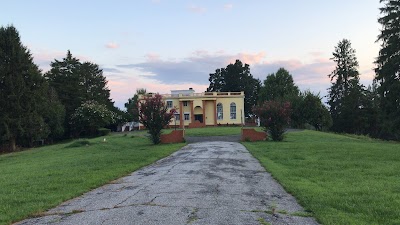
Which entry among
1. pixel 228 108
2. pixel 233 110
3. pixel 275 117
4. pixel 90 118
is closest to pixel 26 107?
pixel 90 118

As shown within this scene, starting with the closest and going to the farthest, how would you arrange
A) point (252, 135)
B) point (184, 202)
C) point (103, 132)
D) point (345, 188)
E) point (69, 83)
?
point (184, 202) → point (345, 188) → point (252, 135) → point (103, 132) → point (69, 83)

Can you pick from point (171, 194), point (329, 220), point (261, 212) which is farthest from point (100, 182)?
point (329, 220)

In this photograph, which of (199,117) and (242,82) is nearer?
(199,117)

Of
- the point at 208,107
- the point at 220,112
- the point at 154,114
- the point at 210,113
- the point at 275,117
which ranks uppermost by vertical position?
the point at 208,107

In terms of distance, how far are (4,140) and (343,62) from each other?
65.1m

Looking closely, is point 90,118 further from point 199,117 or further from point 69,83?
point 199,117

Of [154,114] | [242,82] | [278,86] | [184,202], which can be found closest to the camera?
[184,202]

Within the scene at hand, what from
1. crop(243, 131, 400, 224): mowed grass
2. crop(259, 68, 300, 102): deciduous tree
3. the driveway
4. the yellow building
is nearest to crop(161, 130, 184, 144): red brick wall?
crop(243, 131, 400, 224): mowed grass

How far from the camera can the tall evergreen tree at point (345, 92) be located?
239ft

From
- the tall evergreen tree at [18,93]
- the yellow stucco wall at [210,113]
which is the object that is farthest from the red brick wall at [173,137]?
the yellow stucco wall at [210,113]

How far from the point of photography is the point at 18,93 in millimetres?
43406

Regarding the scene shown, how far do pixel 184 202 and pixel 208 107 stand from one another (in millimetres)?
58692

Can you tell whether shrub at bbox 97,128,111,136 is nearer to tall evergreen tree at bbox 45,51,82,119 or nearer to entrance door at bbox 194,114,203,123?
tall evergreen tree at bbox 45,51,82,119

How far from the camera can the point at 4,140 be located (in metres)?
42.8
